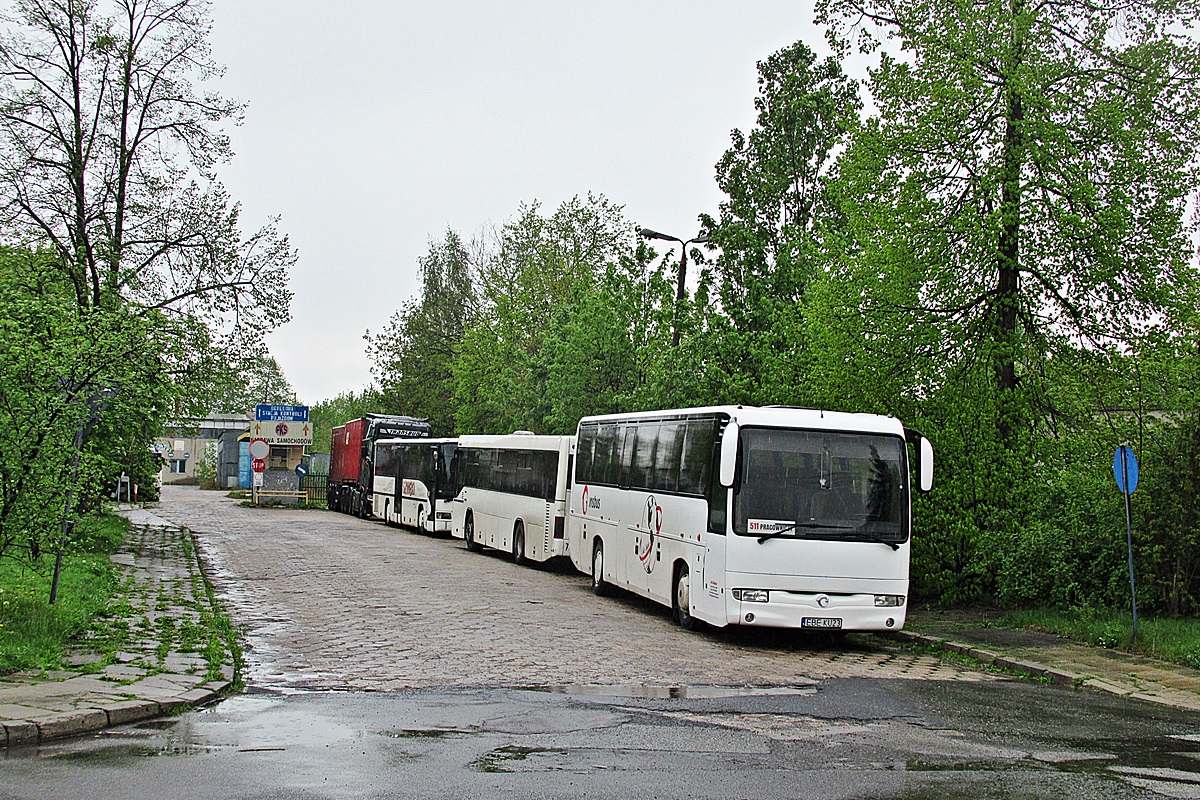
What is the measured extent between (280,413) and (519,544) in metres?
31.7

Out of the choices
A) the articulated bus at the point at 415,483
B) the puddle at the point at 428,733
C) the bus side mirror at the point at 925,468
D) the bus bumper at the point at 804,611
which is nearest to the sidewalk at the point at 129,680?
the puddle at the point at 428,733

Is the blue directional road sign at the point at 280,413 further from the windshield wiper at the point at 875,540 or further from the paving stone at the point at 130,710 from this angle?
the paving stone at the point at 130,710

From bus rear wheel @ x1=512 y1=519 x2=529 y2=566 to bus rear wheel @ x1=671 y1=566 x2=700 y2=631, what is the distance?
10936 millimetres

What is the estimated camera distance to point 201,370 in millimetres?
30172

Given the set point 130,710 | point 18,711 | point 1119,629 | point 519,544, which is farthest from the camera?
point 519,544

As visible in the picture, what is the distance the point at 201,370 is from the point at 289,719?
22533 millimetres

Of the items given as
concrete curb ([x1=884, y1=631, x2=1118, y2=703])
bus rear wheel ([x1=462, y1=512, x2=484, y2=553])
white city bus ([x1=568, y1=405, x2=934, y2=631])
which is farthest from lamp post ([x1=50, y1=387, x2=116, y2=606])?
bus rear wheel ([x1=462, y1=512, x2=484, y2=553])

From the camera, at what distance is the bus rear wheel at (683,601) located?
16.5 m

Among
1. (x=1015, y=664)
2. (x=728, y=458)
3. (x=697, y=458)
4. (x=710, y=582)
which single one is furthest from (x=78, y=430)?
(x=1015, y=664)

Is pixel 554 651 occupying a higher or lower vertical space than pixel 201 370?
lower

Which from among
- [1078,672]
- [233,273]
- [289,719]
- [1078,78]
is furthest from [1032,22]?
[233,273]

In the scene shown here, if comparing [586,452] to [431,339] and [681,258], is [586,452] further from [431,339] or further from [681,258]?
[431,339]

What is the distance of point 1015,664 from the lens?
1357 cm

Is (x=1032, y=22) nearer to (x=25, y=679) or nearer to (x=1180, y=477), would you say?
(x=1180, y=477)
